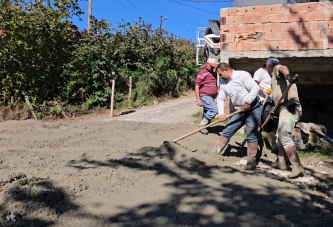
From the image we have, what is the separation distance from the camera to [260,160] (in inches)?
220

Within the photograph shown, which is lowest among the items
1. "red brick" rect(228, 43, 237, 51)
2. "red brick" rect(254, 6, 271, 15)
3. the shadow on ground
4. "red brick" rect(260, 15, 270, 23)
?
the shadow on ground

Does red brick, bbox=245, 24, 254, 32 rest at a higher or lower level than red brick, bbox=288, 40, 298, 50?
higher

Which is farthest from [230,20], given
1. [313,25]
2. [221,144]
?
[221,144]

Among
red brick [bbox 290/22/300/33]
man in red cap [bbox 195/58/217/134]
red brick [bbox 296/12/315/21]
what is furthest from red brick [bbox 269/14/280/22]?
man in red cap [bbox 195/58/217/134]

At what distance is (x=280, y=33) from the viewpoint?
6750 mm

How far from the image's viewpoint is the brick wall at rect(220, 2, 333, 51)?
6.54m

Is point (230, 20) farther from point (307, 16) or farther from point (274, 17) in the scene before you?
point (307, 16)

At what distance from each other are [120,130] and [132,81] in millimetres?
6854

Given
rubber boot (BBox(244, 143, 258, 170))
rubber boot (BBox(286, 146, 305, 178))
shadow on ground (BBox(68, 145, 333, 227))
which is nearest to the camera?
shadow on ground (BBox(68, 145, 333, 227))

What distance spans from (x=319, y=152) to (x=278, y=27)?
234 cm

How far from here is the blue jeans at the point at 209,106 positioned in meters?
6.64

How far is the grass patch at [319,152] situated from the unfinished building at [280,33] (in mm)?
1608

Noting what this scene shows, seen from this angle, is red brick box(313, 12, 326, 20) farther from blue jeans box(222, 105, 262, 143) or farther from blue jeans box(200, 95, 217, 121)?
blue jeans box(222, 105, 262, 143)

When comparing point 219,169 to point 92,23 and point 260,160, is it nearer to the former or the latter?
point 260,160
